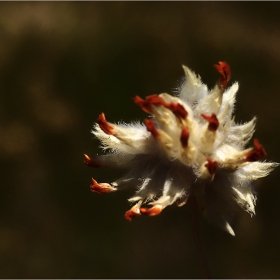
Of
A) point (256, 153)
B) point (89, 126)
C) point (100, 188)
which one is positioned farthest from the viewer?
point (89, 126)

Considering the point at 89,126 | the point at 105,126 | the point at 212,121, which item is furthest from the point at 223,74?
the point at 89,126

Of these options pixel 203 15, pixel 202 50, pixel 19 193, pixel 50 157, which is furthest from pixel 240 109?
pixel 19 193

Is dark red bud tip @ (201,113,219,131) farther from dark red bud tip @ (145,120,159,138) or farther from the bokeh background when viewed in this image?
the bokeh background

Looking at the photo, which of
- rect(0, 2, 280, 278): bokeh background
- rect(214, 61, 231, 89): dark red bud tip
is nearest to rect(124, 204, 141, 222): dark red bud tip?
rect(214, 61, 231, 89): dark red bud tip

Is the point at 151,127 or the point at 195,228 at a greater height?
the point at 151,127

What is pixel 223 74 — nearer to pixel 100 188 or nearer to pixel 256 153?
pixel 256 153

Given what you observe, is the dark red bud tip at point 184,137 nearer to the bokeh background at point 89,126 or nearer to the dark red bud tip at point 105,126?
the dark red bud tip at point 105,126

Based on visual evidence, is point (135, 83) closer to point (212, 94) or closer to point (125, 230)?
point (125, 230)
